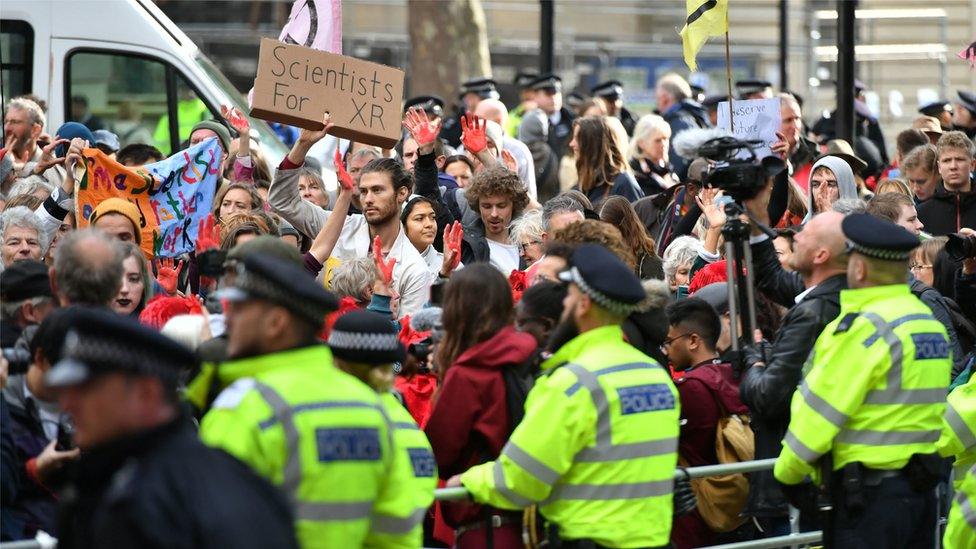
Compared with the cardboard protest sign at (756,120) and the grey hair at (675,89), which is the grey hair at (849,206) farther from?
the grey hair at (675,89)

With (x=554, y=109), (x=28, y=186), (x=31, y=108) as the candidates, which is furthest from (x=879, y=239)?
(x=554, y=109)

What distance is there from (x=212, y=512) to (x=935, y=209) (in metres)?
7.94

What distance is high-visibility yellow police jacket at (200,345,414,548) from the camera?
3.99 meters

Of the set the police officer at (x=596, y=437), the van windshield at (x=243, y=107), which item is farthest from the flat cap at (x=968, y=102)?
the police officer at (x=596, y=437)

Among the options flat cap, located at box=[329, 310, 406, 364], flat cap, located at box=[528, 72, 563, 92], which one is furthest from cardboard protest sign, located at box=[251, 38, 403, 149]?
flat cap, located at box=[528, 72, 563, 92]

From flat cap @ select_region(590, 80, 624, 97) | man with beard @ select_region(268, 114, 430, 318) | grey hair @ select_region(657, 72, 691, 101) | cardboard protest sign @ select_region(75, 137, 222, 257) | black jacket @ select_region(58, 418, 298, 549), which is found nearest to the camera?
black jacket @ select_region(58, 418, 298, 549)

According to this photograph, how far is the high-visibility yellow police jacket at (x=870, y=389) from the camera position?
5.85 meters

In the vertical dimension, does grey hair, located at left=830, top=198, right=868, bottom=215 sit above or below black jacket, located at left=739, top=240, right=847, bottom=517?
above

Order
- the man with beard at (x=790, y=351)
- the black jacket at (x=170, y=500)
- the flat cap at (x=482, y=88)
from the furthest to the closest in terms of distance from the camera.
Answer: the flat cap at (x=482, y=88)
the man with beard at (x=790, y=351)
the black jacket at (x=170, y=500)

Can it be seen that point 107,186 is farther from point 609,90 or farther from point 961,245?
point 609,90

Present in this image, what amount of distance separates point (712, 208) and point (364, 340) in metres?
3.94

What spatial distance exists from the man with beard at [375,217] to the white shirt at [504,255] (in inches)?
22.4

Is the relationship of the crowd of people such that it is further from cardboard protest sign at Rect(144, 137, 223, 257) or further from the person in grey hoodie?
cardboard protest sign at Rect(144, 137, 223, 257)

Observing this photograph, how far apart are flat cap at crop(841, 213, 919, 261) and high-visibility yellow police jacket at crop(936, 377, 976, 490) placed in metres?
1.20
